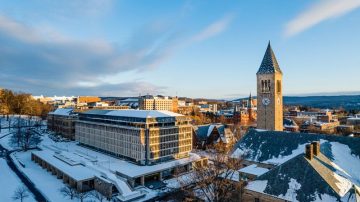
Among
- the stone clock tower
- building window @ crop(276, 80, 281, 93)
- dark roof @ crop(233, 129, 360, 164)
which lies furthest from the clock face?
dark roof @ crop(233, 129, 360, 164)

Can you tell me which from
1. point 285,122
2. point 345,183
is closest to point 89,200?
point 345,183

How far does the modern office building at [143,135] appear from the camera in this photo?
2687 inches

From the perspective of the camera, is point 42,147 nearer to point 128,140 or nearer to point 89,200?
point 128,140

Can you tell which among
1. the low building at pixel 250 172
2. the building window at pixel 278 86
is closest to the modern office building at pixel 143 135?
the building window at pixel 278 86

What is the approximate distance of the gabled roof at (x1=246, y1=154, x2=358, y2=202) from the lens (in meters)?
32.8

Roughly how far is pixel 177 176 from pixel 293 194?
33.5m

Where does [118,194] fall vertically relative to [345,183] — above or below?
below

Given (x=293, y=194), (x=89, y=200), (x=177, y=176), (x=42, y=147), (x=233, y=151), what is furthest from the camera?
(x=42, y=147)

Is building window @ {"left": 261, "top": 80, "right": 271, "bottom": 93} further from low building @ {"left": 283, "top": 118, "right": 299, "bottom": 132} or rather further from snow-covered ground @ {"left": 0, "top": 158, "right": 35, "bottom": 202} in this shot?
low building @ {"left": 283, "top": 118, "right": 299, "bottom": 132}

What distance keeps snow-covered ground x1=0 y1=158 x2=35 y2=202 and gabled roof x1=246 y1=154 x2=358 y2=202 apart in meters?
43.2

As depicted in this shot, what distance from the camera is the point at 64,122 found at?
11631cm

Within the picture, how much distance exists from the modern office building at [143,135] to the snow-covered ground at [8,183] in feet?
78.2

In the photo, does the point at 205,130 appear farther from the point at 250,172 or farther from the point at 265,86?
the point at 250,172

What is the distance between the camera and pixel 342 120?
183750 millimetres
